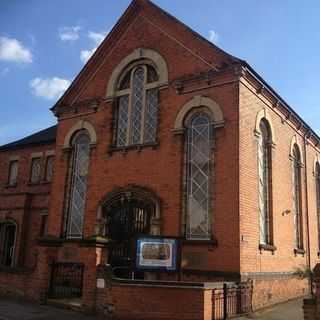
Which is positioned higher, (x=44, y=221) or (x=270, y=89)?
(x=270, y=89)

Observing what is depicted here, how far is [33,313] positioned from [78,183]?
260 inches

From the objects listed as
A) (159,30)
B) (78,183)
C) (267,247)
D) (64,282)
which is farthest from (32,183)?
(267,247)

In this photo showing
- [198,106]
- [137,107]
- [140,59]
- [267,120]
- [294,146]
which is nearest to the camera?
[198,106]

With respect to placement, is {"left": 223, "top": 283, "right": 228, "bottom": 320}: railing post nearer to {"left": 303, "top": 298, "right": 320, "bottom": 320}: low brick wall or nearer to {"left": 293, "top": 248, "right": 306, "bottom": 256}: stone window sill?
{"left": 303, "top": 298, "right": 320, "bottom": 320}: low brick wall

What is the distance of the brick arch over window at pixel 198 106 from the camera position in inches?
561

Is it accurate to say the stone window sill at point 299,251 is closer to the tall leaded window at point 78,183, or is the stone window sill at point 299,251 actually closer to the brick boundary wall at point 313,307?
the tall leaded window at point 78,183

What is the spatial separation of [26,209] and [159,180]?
10.6 metres

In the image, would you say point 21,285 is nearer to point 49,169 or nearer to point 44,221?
point 44,221

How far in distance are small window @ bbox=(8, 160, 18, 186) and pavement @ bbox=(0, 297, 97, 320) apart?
41.4 feet

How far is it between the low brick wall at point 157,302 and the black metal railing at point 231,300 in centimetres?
36

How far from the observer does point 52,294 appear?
13.9m

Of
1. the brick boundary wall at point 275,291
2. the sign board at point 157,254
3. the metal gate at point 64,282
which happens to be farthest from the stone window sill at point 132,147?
the brick boundary wall at point 275,291

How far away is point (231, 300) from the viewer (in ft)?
38.7

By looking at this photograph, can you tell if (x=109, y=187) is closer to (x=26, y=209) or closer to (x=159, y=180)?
(x=159, y=180)
